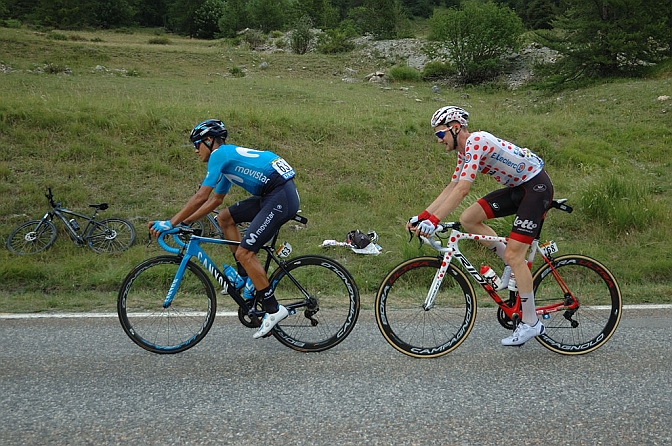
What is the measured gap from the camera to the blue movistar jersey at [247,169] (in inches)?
204

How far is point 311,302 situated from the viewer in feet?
17.9

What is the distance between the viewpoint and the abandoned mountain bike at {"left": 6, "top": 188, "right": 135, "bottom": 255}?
9891 millimetres

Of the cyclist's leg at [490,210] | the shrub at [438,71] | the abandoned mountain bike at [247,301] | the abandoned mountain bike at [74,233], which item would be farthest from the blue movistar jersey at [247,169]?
the shrub at [438,71]

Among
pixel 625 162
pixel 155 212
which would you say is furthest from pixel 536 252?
pixel 625 162

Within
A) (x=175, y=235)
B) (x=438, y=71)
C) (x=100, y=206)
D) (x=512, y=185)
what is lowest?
(x=100, y=206)

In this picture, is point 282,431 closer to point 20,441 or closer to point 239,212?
point 20,441

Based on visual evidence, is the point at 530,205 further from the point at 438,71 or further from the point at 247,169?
the point at 438,71

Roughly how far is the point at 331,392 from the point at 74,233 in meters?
7.47

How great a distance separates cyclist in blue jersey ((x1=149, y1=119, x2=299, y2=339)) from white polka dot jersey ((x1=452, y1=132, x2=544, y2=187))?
165 cm

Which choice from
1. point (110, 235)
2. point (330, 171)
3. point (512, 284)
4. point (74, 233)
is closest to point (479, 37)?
point (330, 171)

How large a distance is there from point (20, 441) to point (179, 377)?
1.30 m

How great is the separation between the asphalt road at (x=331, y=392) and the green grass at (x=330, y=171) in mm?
2061

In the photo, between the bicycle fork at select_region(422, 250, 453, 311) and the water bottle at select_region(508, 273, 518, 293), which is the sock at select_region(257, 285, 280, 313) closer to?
the bicycle fork at select_region(422, 250, 453, 311)

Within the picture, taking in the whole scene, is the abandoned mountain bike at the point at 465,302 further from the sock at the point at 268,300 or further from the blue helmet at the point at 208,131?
the blue helmet at the point at 208,131
